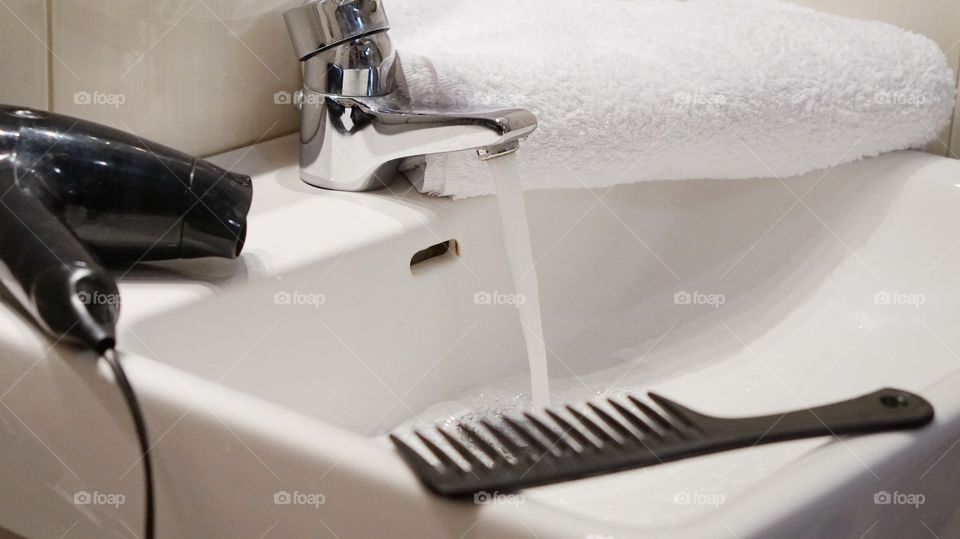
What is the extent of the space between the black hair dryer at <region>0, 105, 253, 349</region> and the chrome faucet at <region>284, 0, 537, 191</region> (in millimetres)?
126

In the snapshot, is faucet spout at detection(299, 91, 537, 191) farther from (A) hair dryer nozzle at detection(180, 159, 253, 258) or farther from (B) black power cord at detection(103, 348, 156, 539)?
(B) black power cord at detection(103, 348, 156, 539)

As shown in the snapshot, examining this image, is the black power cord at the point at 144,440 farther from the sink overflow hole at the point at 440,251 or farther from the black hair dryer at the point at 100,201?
the sink overflow hole at the point at 440,251

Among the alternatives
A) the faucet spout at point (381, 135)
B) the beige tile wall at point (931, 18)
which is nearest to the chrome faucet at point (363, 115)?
the faucet spout at point (381, 135)

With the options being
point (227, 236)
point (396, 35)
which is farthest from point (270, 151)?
point (227, 236)

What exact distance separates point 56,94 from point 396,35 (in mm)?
232

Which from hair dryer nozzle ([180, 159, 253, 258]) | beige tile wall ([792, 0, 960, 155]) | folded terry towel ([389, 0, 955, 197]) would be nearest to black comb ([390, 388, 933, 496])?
hair dryer nozzle ([180, 159, 253, 258])

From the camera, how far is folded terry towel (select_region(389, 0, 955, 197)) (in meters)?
0.69

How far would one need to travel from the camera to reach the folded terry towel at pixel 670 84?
69 cm

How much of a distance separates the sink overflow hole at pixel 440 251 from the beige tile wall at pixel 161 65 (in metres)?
0.16

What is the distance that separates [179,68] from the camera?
69 centimetres

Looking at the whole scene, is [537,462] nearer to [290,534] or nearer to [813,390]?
[290,534]

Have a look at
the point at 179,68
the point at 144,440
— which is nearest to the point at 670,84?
the point at 179,68

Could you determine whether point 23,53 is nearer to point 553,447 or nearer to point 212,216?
point 212,216

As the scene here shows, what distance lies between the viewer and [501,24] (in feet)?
2.54
